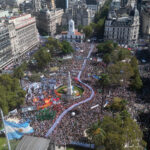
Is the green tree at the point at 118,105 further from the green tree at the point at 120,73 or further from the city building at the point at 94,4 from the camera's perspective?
the city building at the point at 94,4

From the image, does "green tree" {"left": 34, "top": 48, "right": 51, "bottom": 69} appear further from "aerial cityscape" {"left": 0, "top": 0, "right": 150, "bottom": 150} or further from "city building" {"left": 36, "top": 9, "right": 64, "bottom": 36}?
"city building" {"left": 36, "top": 9, "right": 64, "bottom": 36}

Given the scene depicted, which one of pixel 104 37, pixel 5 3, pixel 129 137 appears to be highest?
pixel 5 3

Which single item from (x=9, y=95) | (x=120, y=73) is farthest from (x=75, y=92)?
(x=9, y=95)

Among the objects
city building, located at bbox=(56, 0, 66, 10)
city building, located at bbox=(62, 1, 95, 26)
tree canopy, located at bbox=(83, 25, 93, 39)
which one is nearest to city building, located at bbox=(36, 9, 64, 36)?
city building, located at bbox=(62, 1, 95, 26)

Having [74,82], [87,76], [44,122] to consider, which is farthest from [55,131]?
[87,76]

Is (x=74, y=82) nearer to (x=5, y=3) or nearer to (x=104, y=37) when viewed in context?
(x=104, y=37)

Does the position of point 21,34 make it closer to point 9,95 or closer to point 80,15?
point 9,95

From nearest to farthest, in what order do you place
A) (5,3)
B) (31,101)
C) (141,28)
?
(31,101), (141,28), (5,3)
